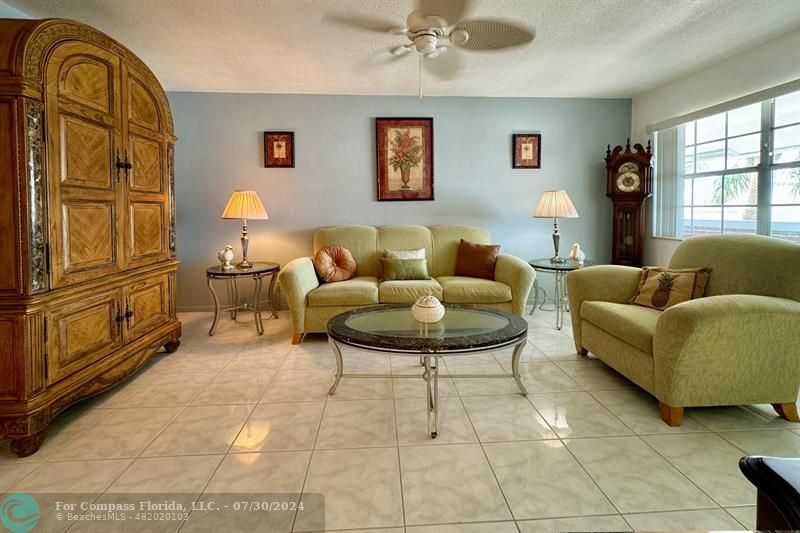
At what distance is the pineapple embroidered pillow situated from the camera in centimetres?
256

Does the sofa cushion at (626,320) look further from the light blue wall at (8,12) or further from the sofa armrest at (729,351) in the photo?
the light blue wall at (8,12)

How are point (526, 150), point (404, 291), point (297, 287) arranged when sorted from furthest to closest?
point (526, 150), point (404, 291), point (297, 287)

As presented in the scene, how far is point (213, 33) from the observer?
9.51ft

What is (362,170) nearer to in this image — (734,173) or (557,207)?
(557,207)

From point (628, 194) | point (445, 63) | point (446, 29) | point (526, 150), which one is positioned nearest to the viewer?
point (446, 29)

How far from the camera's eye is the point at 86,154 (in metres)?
2.28

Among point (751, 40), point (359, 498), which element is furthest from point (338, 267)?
point (751, 40)

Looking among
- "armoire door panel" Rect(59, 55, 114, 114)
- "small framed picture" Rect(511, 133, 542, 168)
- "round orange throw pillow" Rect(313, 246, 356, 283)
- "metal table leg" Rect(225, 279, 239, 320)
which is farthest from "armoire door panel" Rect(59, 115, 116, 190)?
"small framed picture" Rect(511, 133, 542, 168)

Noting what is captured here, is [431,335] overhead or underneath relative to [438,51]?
underneath

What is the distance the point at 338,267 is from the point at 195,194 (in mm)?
1778

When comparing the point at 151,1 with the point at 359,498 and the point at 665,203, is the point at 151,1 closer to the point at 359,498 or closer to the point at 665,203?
the point at 359,498

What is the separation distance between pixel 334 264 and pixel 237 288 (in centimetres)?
130

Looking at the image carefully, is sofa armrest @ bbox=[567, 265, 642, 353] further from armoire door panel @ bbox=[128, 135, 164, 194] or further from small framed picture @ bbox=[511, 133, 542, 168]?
armoire door panel @ bbox=[128, 135, 164, 194]

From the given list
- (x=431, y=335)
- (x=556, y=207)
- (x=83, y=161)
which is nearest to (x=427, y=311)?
(x=431, y=335)
